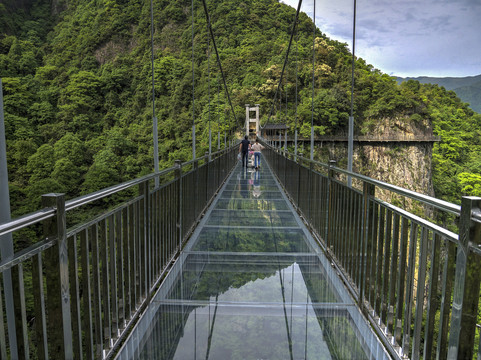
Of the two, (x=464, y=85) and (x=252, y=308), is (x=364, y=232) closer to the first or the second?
(x=252, y=308)

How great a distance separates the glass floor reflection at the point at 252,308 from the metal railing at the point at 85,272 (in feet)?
0.61

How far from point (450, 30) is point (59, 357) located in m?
94.2

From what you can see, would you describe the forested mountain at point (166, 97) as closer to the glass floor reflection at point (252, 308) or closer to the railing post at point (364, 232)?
the glass floor reflection at point (252, 308)

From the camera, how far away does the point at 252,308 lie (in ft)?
8.34

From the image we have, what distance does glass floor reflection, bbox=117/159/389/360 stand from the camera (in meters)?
2.06

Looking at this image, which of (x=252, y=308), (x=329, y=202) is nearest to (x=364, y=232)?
(x=252, y=308)

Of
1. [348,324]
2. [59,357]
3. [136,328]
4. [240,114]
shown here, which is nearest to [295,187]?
[348,324]

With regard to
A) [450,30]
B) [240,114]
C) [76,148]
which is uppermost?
[450,30]

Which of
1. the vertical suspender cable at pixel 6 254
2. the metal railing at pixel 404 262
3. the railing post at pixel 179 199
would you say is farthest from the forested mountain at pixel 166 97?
the vertical suspender cable at pixel 6 254

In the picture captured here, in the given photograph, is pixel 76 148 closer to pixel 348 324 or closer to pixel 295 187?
pixel 295 187

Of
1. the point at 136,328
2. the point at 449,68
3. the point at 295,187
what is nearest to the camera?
the point at 136,328

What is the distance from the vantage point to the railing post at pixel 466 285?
1.18m

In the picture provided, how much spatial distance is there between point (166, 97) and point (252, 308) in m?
59.3

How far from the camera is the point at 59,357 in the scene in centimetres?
136
